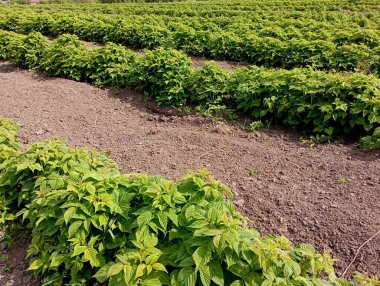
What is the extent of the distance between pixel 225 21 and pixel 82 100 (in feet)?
29.9

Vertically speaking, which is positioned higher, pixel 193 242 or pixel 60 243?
pixel 193 242

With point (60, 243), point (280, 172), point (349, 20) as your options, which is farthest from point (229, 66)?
point (349, 20)

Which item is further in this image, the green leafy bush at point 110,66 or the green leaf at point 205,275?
the green leafy bush at point 110,66

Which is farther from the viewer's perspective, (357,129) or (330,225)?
(357,129)

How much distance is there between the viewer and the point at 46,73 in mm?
7656

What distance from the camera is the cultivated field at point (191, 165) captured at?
2.18 meters

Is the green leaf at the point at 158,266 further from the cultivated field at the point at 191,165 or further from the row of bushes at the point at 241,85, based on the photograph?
the row of bushes at the point at 241,85

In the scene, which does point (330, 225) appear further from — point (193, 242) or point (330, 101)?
point (330, 101)

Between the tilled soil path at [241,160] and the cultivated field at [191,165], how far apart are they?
2 centimetres

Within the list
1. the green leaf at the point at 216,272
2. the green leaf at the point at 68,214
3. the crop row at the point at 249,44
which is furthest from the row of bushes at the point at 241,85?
the green leaf at the point at 68,214

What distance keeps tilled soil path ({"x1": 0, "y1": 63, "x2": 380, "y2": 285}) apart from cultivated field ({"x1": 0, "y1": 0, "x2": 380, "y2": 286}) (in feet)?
0.06

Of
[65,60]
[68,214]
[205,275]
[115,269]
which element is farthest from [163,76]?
[205,275]

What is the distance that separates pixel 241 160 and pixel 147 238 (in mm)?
2261

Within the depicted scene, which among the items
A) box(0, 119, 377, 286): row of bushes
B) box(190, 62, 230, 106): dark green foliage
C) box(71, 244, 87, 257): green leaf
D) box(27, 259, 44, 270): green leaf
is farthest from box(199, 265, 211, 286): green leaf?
box(190, 62, 230, 106): dark green foliage
